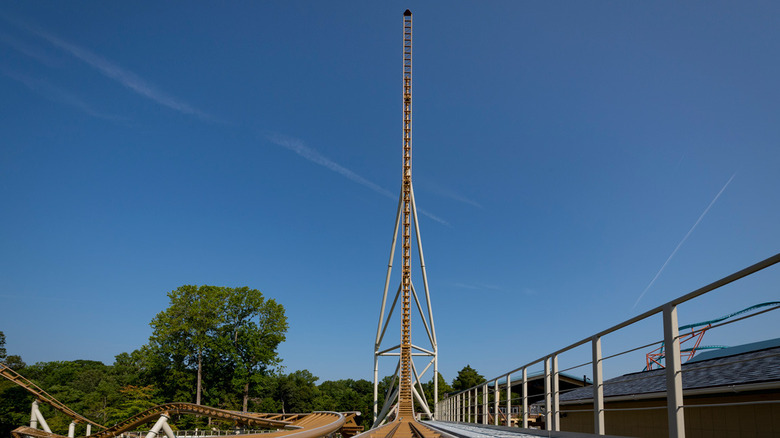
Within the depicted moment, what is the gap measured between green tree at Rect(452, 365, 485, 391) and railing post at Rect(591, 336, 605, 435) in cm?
5748

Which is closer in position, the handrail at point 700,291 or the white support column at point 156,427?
the handrail at point 700,291

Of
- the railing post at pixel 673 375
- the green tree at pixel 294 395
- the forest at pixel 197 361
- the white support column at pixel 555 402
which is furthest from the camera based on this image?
the green tree at pixel 294 395

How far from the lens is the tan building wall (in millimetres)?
6559

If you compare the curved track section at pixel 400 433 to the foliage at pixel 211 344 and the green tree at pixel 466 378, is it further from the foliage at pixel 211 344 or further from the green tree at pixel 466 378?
the green tree at pixel 466 378

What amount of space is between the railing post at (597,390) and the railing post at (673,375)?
0.83m

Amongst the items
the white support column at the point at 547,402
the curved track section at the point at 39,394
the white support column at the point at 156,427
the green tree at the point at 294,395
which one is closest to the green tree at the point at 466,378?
the green tree at the point at 294,395

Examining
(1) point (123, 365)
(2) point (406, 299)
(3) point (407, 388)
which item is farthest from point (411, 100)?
(1) point (123, 365)

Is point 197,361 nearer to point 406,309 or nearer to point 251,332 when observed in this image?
point 251,332

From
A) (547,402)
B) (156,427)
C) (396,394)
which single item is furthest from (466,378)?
(547,402)

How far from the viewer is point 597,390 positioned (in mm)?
4250

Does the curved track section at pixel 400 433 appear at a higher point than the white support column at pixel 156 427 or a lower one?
higher

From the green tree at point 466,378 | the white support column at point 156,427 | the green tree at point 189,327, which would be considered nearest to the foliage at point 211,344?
the green tree at point 189,327

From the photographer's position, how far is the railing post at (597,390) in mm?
4079

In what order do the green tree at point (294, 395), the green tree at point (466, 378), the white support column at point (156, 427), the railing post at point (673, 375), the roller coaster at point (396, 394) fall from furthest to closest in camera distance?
the green tree at point (294, 395) < the green tree at point (466, 378) < the roller coaster at point (396, 394) < the white support column at point (156, 427) < the railing post at point (673, 375)
